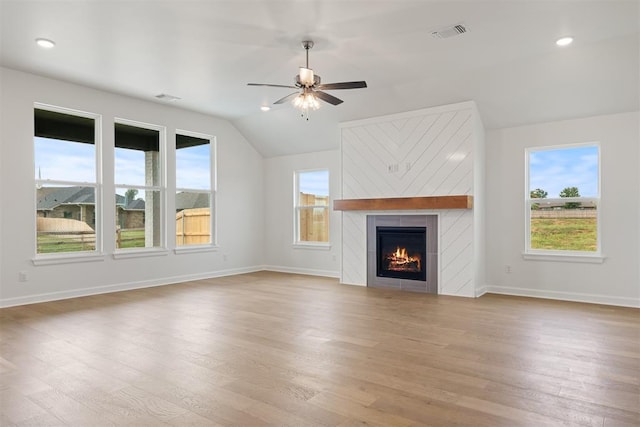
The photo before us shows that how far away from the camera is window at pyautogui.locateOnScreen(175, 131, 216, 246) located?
7336 millimetres

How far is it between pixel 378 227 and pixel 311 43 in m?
3.33

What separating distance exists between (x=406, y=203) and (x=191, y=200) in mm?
3965

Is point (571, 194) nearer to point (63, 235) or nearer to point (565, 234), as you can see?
point (565, 234)

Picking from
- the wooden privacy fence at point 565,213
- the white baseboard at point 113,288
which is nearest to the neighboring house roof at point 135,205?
the white baseboard at point 113,288

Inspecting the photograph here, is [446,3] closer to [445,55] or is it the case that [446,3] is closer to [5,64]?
[445,55]

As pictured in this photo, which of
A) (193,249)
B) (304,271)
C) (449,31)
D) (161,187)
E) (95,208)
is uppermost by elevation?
(449,31)

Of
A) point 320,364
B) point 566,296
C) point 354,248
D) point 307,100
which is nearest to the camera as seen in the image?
point 320,364

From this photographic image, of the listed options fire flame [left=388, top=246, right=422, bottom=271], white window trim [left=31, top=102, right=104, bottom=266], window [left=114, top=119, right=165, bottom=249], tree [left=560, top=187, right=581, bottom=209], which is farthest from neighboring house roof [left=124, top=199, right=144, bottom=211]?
tree [left=560, top=187, right=581, bottom=209]

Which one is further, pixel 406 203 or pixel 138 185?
pixel 138 185

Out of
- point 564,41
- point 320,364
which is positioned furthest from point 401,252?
point 320,364

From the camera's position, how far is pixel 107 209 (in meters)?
6.17

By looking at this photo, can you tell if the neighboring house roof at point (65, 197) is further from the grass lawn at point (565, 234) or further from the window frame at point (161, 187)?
the grass lawn at point (565, 234)

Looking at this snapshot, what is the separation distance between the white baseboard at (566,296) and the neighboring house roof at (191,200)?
520 centimetres

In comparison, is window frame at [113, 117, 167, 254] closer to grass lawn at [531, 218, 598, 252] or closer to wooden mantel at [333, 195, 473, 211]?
wooden mantel at [333, 195, 473, 211]
